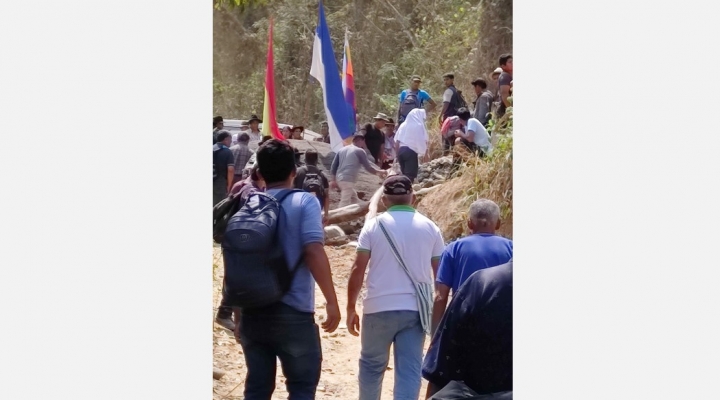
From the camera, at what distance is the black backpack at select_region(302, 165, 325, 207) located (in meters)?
10.4

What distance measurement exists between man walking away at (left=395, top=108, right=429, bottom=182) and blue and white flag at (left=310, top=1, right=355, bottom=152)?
4080mm

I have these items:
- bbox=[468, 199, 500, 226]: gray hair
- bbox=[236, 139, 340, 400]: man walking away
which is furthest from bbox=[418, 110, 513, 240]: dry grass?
bbox=[236, 139, 340, 400]: man walking away

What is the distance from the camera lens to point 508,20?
60.2 ft

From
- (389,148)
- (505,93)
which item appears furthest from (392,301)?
(389,148)

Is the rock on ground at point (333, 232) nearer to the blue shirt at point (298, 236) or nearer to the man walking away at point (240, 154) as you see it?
the man walking away at point (240, 154)

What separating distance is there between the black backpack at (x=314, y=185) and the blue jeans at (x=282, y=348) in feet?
18.2

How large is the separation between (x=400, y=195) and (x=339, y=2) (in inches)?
888

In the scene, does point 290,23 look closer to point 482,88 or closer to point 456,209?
point 482,88

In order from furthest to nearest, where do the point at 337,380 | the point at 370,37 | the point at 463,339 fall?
the point at 370,37 < the point at 337,380 < the point at 463,339

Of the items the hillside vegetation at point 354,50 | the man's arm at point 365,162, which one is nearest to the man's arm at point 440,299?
the man's arm at point 365,162

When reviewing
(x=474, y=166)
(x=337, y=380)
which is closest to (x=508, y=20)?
(x=474, y=166)

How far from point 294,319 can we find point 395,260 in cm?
80

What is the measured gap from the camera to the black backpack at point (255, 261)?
4.65m

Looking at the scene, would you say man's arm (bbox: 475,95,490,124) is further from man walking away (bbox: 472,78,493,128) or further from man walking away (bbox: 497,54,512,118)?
man walking away (bbox: 497,54,512,118)
